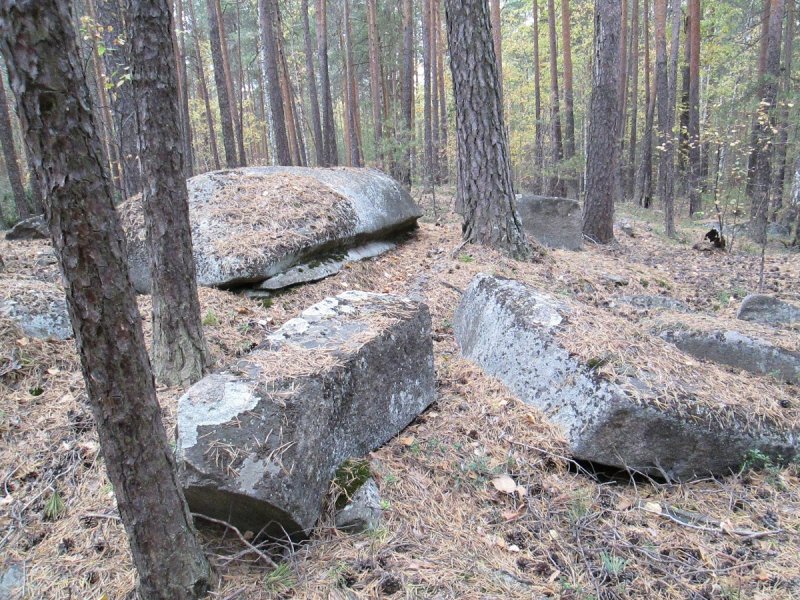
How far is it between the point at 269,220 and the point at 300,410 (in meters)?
3.23

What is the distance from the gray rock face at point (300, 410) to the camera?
214cm

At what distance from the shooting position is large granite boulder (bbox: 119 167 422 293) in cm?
471

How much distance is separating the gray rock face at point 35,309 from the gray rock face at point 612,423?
3503mm

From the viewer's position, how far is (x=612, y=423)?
8.95ft

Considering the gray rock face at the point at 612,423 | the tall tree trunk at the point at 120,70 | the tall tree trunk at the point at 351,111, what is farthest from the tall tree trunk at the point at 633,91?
the gray rock face at the point at 612,423

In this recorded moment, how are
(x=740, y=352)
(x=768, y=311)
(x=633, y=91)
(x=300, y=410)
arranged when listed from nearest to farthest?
1. (x=300, y=410)
2. (x=740, y=352)
3. (x=768, y=311)
4. (x=633, y=91)

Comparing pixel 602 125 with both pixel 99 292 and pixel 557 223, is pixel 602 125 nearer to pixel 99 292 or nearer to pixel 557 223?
pixel 557 223

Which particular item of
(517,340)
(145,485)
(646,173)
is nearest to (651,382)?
(517,340)

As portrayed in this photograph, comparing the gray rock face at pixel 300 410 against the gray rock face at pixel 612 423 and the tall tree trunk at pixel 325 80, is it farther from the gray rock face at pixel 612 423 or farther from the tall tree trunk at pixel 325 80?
the tall tree trunk at pixel 325 80

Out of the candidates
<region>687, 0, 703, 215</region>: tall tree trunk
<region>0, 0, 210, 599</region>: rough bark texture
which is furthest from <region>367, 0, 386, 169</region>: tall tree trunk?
<region>0, 0, 210, 599</region>: rough bark texture

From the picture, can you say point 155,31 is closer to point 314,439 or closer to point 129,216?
point 314,439

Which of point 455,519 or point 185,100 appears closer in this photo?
point 455,519

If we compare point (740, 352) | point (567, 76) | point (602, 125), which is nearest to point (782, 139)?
point (567, 76)

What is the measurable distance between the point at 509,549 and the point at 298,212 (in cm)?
409
